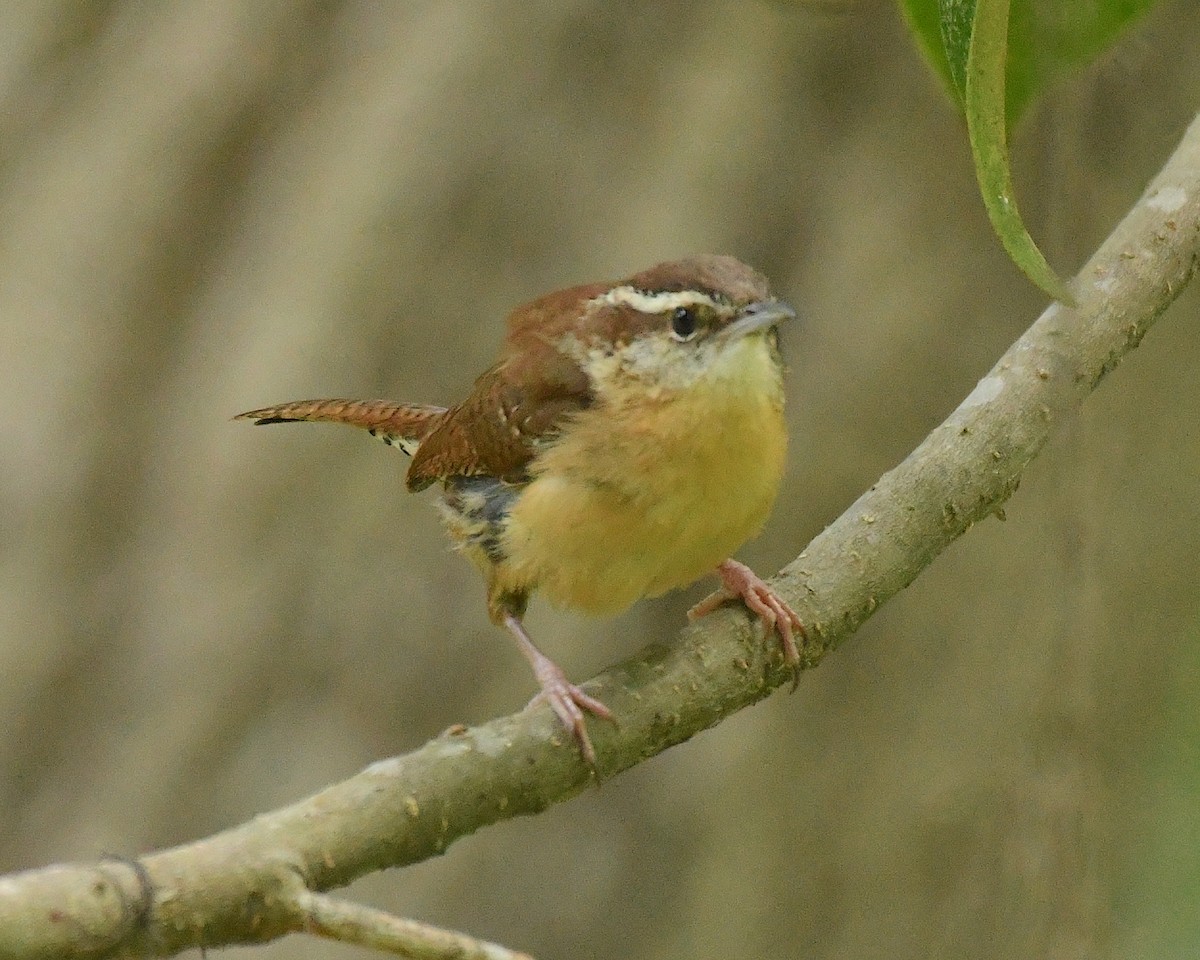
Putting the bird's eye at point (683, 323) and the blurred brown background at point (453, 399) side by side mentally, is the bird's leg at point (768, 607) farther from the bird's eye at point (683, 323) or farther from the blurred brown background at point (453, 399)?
the blurred brown background at point (453, 399)

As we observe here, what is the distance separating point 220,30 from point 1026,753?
315cm

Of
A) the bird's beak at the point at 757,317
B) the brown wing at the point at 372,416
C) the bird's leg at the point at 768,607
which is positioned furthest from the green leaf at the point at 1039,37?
the brown wing at the point at 372,416

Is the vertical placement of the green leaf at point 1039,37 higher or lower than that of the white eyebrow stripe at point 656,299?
higher

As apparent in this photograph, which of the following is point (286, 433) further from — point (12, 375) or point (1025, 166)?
point (1025, 166)

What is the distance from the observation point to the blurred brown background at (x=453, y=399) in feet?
13.5

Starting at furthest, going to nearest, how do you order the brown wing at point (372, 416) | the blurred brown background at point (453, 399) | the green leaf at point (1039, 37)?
1. the blurred brown background at point (453, 399)
2. the brown wing at point (372, 416)
3. the green leaf at point (1039, 37)

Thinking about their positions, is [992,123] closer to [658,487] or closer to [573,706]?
[573,706]

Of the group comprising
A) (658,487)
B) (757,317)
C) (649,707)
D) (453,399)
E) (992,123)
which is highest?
(992,123)

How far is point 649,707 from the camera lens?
6.63 ft

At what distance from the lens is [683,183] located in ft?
13.4

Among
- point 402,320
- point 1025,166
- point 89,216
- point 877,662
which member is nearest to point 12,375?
point 89,216

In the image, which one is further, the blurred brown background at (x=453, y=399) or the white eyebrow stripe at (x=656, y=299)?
the blurred brown background at (x=453, y=399)

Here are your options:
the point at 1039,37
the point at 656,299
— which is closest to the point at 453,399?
the point at 656,299

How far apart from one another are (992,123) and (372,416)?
212 centimetres
